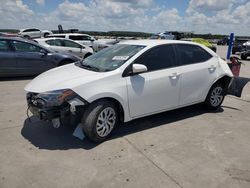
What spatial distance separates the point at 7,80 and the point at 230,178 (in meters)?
7.63

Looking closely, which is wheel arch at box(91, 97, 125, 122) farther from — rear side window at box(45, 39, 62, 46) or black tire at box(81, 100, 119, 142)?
rear side window at box(45, 39, 62, 46)

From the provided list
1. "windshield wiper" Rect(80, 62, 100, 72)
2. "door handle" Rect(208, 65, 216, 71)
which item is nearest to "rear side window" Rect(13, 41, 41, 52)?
"windshield wiper" Rect(80, 62, 100, 72)

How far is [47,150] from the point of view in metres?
3.79

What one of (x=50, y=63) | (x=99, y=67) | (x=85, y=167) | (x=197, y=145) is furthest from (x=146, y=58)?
(x=50, y=63)

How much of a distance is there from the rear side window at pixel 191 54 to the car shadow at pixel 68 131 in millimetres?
1160

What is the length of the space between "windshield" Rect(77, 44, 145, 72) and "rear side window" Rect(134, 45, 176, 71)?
0.59ft

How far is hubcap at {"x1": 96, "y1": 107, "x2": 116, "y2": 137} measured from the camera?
13.0ft

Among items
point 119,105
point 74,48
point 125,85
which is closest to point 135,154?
point 119,105

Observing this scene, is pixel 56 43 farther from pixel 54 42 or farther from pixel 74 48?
pixel 74 48

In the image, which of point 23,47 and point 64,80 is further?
point 23,47

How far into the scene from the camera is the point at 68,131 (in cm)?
449

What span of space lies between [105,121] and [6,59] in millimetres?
5763

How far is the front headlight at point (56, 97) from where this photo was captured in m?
3.69

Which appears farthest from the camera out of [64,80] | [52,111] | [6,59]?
[6,59]
